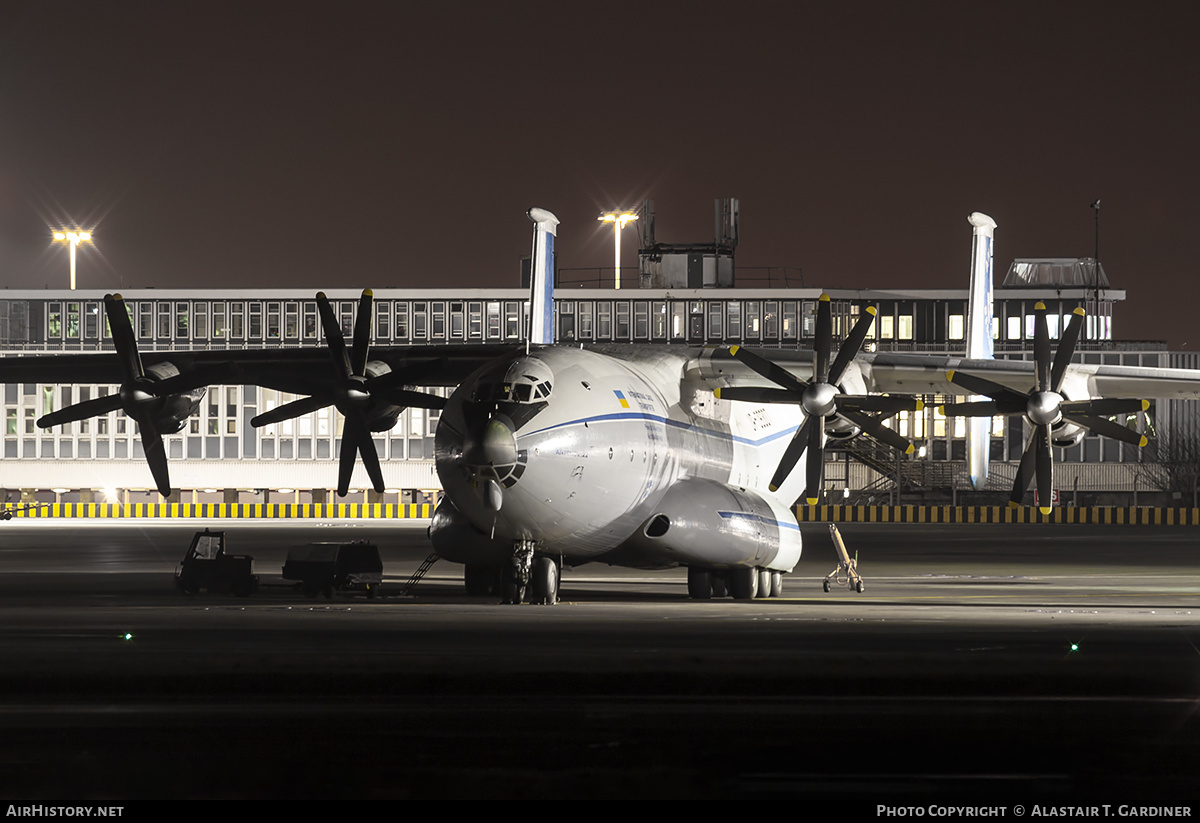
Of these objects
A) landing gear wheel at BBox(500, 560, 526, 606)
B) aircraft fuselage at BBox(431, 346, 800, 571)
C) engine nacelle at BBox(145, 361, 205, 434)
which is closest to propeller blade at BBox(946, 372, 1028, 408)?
aircraft fuselage at BBox(431, 346, 800, 571)

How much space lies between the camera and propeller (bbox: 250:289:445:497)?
26.4 meters

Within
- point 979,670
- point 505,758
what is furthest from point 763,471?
point 505,758

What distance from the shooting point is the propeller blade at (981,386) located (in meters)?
26.7

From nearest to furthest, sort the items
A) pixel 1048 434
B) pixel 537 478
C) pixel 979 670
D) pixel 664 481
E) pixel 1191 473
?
pixel 979 670 → pixel 537 478 → pixel 664 481 → pixel 1048 434 → pixel 1191 473

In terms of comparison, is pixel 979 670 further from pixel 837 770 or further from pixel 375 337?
pixel 375 337

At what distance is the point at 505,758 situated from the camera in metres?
9.49

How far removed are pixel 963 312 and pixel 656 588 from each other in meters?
56.7

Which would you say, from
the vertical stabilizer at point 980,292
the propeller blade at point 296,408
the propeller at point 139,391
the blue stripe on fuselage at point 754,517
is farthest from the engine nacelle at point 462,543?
the vertical stabilizer at point 980,292

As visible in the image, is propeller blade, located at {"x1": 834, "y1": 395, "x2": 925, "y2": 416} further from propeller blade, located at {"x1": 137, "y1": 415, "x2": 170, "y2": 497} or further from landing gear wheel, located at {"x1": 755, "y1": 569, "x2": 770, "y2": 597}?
propeller blade, located at {"x1": 137, "y1": 415, "x2": 170, "y2": 497}

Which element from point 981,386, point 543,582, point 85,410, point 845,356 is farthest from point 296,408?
point 981,386

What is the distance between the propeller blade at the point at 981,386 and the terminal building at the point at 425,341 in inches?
2027

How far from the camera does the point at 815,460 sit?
2528 cm

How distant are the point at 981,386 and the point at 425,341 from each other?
57.3m

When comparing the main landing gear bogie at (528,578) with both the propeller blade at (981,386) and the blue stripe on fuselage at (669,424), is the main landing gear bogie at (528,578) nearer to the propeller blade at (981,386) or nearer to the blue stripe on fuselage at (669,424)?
the blue stripe on fuselage at (669,424)
